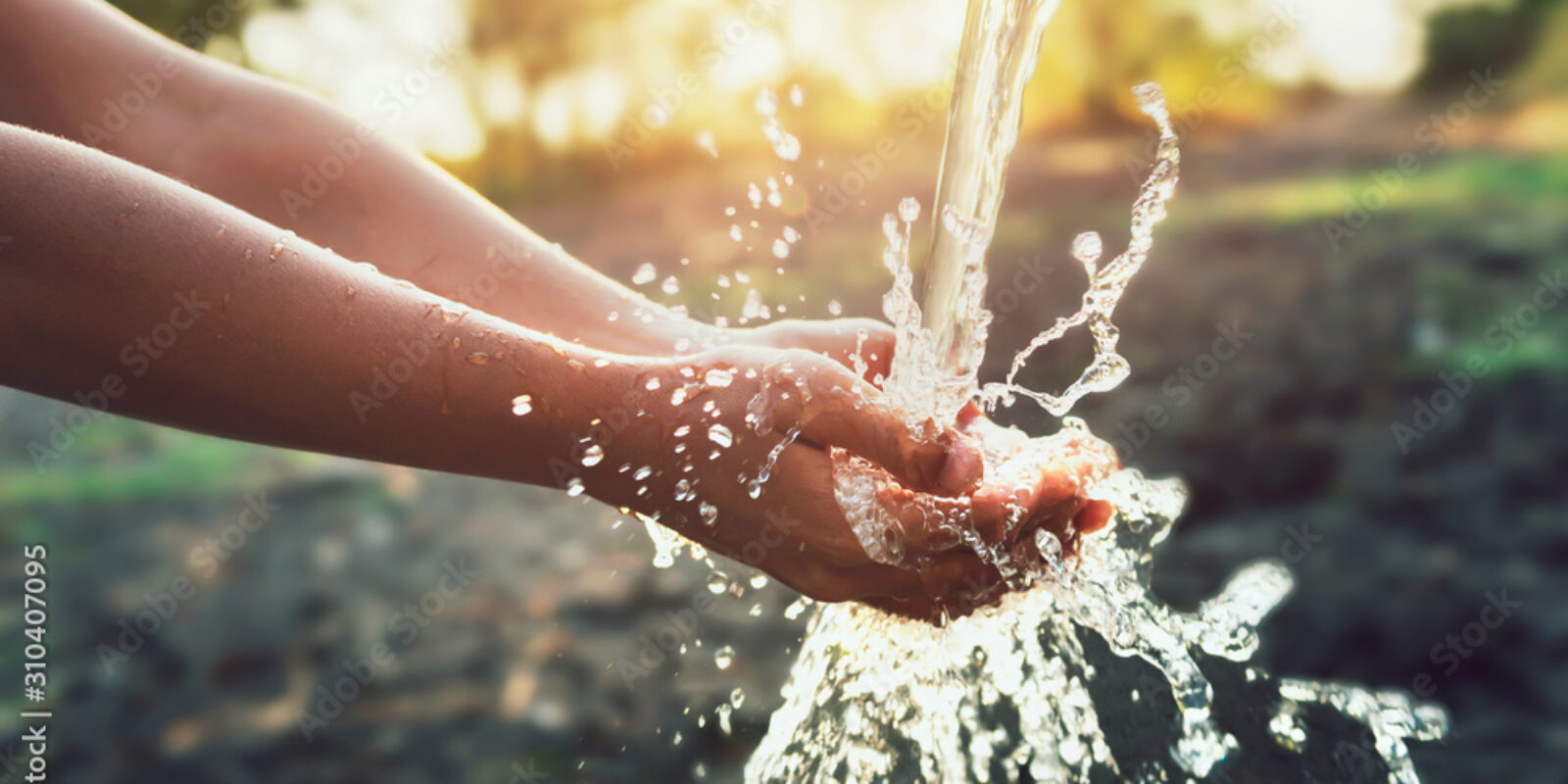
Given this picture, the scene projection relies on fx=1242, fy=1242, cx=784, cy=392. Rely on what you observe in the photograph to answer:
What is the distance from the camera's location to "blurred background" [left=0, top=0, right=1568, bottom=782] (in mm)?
2416

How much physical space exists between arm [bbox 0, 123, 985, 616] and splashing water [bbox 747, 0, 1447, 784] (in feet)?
0.82

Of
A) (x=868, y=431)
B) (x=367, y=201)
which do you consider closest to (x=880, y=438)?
(x=868, y=431)

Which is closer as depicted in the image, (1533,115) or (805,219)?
(805,219)

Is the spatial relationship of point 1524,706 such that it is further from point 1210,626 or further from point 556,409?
point 556,409

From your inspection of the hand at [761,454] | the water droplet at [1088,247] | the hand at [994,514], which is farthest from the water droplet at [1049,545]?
the water droplet at [1088,247]

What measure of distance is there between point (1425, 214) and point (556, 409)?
5.69m

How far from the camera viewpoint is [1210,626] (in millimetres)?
1687

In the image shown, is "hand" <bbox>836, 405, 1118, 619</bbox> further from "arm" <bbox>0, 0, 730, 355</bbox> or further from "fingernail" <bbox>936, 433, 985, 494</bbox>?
"arm" <bbox>0, 0, 730, 355</bbox>

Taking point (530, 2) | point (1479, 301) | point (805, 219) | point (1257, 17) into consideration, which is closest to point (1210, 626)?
point (1479, 301)

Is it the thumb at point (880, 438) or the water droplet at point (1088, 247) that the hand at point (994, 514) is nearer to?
the thumb at point (880, 438)

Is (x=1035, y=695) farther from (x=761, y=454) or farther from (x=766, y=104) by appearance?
(x=766, y=104)

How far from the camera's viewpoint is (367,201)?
1619 millimetres

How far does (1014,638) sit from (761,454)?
60cm

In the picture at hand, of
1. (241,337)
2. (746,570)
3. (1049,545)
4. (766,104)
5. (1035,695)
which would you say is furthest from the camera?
(746,570)
